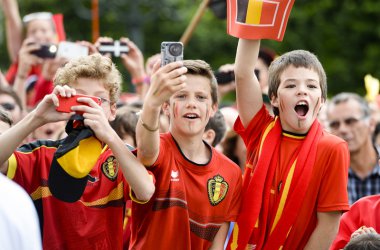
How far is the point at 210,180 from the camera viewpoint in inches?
188

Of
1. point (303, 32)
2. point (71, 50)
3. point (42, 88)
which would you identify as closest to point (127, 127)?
point (71, 50)

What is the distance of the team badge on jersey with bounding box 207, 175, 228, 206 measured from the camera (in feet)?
15.6

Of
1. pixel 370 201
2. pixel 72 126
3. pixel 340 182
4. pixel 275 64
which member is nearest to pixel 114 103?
pixel 72 126

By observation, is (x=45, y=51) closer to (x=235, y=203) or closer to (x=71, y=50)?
(x=71, y=50)

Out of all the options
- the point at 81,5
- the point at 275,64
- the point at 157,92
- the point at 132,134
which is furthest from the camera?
the point at 81,5

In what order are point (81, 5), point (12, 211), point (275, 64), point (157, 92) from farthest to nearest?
point (81, 5)
point (275, 64)
point (157, 92)
point (12, 211)

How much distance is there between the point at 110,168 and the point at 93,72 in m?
0.50

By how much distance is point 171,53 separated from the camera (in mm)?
4258

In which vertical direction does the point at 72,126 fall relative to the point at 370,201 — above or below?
above

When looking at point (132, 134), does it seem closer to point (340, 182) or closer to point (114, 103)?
point (114, 103)

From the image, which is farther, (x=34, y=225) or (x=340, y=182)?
(x=340, y=182)

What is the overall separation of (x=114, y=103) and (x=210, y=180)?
637 mm

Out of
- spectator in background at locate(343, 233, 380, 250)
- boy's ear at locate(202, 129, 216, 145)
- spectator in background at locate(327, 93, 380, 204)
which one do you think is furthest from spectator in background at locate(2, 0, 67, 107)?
spectator in background at locate(343, 233, 380, 250)

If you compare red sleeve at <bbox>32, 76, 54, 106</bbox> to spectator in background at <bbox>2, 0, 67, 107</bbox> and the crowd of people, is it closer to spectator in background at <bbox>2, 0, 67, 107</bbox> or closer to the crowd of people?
spectator in background at <bbox>2, 0, 67, 107</bbox>
